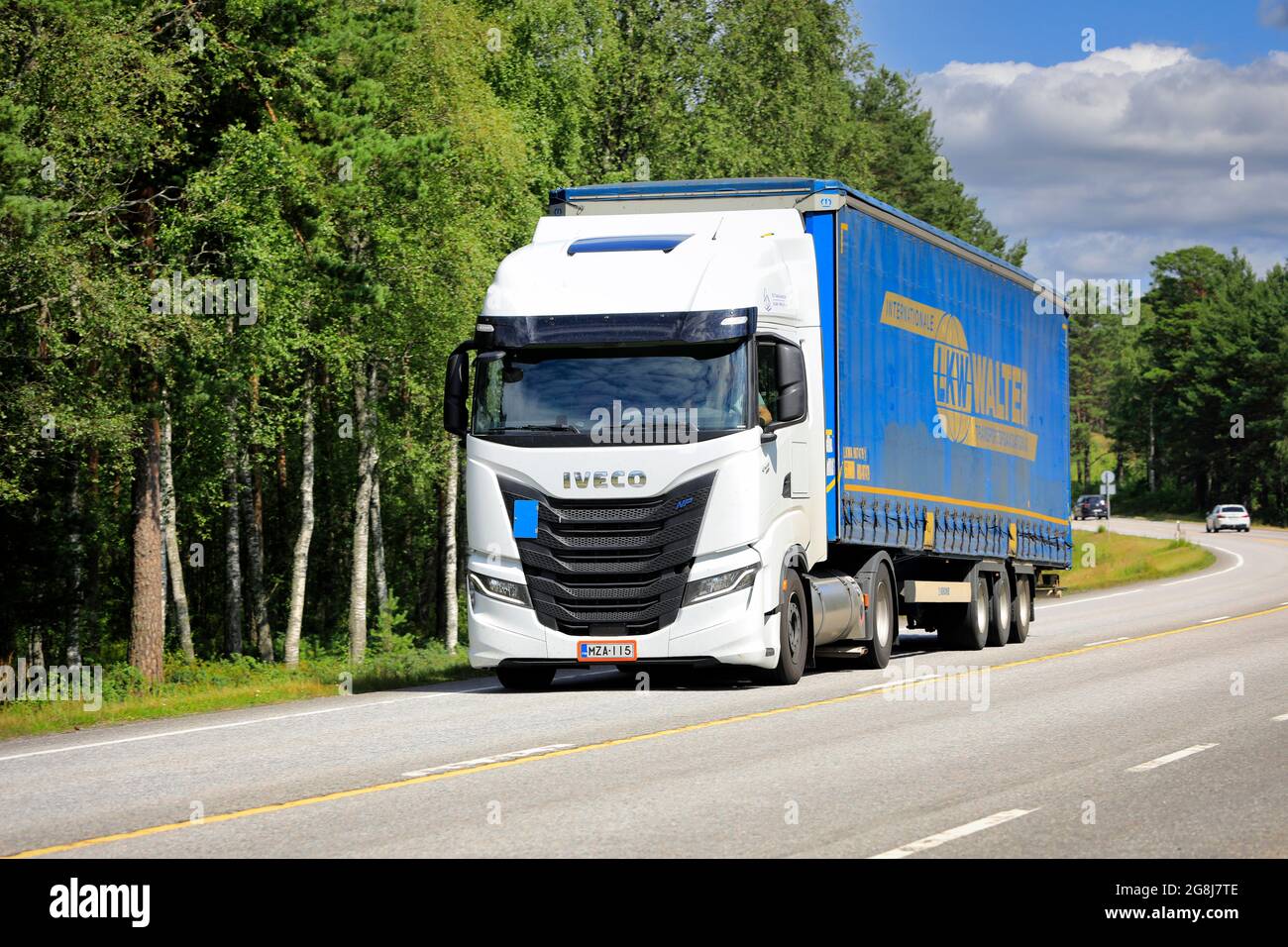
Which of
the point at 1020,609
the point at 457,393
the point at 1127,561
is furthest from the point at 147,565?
the point at 1127,561

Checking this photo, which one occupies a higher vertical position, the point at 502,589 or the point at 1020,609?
the point at 502,589

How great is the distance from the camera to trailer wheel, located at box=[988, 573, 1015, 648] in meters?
24.8

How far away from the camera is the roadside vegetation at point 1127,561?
50.2 meters

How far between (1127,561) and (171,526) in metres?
34.6

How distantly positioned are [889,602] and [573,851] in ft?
41.7

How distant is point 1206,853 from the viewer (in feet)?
26.8

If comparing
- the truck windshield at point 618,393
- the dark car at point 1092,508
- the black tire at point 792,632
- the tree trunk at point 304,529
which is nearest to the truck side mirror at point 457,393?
the truck windshield at point 618,393

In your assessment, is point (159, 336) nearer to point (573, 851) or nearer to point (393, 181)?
point (393, 181)

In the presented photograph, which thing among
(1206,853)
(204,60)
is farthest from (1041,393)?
(1206,853)

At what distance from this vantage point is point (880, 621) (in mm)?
20000

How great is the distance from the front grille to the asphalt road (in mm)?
822
